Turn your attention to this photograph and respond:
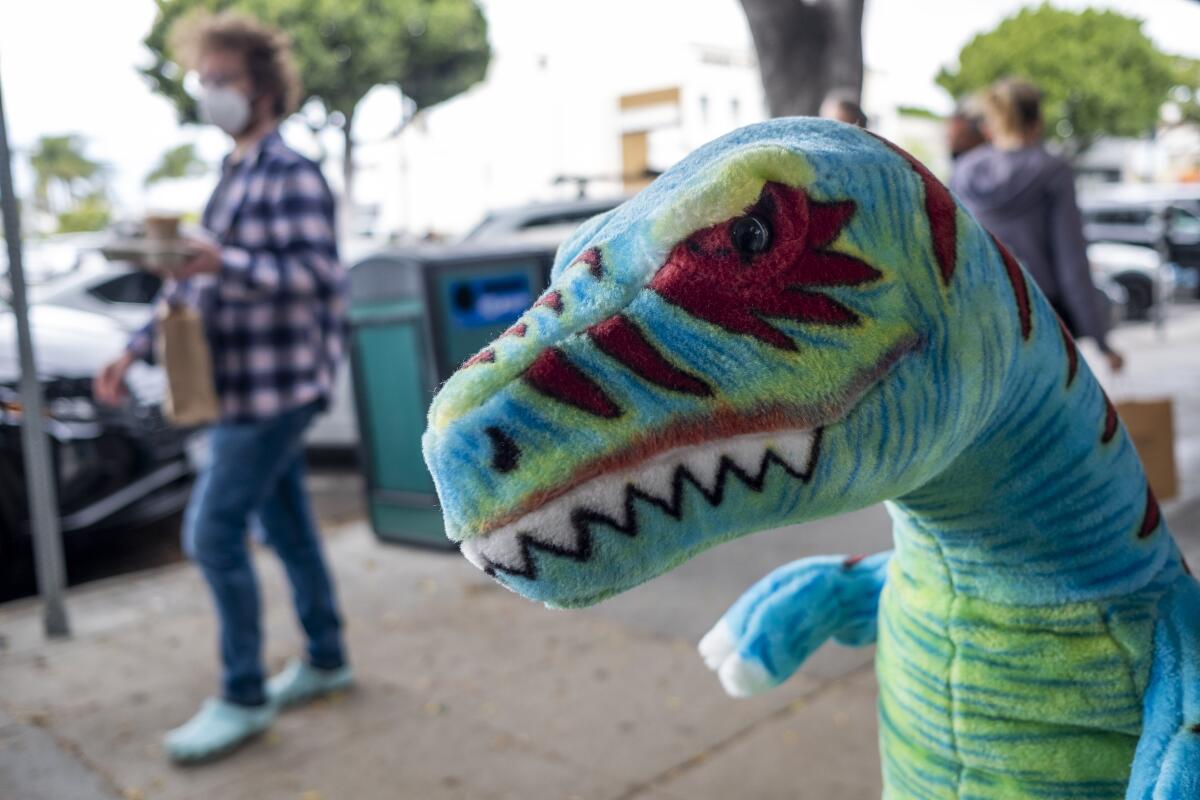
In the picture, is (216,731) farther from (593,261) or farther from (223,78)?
(593,261)

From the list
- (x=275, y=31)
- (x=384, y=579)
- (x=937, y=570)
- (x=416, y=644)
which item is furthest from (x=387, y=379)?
(x=937, y=570)

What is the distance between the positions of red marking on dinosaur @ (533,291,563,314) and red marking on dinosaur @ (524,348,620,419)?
0.18 ft

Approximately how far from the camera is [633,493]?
0.85 metres

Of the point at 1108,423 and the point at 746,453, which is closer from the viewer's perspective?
the point at 746,453

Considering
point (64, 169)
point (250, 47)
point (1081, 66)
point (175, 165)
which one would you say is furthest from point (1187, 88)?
point (64, 169)

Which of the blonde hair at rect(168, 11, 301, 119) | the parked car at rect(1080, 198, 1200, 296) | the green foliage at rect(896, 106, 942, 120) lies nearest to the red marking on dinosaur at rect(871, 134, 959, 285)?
the blonde hair at rect(168, 11, 301, 119)

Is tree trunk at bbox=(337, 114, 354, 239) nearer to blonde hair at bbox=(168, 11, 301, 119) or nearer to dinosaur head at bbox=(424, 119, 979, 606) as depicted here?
blonde hair at bbox=(168, 11, 301, 119)

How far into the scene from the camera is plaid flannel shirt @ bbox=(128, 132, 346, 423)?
315 centimetres

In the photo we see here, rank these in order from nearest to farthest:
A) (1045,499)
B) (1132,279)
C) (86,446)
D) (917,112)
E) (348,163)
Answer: (1045,499) → (86,446) → (1132,279) → (348,163) → (917,112)

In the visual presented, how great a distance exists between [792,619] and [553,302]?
27.8 inches

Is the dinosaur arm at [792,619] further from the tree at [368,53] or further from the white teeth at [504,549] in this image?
the tree at [368,53]

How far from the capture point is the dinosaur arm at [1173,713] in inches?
38.2

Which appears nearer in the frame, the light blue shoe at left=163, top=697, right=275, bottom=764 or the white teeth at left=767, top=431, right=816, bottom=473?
the white teeth at left=767, top=431, right=816, bottom=473

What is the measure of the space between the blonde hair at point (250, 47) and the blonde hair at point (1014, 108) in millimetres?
2846
